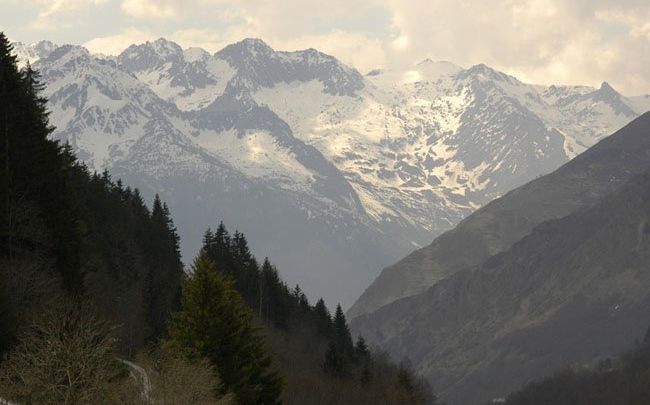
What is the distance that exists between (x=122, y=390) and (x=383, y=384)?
88.3 meters

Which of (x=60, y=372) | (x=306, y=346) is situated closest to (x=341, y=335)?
(x=306, y=346)

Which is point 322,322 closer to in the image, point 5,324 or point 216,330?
point 216,330

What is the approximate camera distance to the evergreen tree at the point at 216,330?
168ft

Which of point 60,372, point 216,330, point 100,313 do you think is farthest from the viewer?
point 100,313

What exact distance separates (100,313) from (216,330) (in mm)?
9287

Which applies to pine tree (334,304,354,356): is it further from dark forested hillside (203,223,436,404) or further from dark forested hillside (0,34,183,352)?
dark forested hillside (0,34,183,352)

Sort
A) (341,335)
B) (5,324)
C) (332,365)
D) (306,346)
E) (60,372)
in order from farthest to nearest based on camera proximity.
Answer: (341,335)
(306,346)
(332,365)
(5,324)
(60,372)

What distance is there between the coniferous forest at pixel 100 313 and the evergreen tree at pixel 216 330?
0.05 metres

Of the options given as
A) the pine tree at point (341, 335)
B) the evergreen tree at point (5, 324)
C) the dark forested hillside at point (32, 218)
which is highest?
the dark forested hillside at point (32, 218)

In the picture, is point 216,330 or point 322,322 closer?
point 216,330

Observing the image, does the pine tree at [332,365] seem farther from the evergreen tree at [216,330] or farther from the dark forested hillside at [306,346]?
the evergreen tree at [216,330]

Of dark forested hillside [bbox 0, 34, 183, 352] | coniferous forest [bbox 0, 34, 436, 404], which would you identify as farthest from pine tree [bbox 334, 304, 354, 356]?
dark forested hillside [bbox 0, 34, 183, 352]

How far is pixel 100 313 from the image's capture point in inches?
2285

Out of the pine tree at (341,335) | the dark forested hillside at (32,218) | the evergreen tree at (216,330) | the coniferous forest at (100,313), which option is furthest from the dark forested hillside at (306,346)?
the evergreen tree at (216,330)
